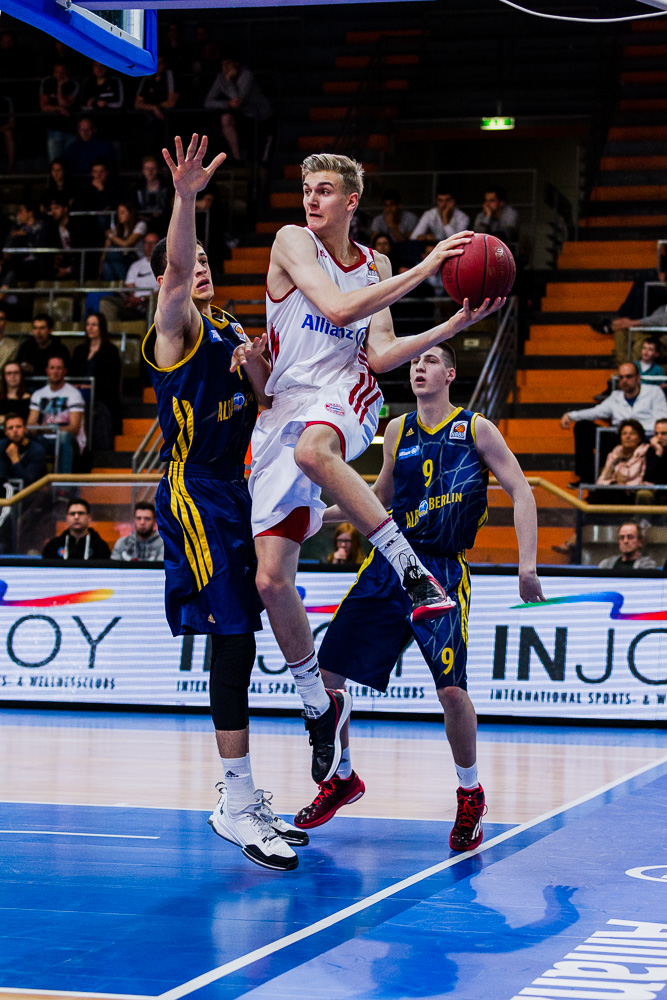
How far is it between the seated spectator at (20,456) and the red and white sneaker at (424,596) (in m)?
7.15

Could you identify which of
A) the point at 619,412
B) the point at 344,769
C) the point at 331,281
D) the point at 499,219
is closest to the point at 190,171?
the point at 331,281

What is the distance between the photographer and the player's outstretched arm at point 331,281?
4.50 meters

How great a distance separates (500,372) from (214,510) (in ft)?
30.4

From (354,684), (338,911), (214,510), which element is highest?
(214,510)

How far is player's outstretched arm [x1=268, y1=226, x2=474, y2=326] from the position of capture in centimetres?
450

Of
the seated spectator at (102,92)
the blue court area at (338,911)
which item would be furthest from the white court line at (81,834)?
the seated spectator at (102,92)

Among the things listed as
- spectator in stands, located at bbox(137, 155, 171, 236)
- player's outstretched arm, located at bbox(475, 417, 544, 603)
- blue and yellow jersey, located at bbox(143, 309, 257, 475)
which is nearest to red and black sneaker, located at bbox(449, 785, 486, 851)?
player's outstretched arm, located at bbox(475, 417, 544, 603)

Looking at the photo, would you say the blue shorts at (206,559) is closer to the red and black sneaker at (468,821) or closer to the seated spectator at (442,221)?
the red and black sneaker at (468,821)

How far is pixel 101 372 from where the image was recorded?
44.1 feet

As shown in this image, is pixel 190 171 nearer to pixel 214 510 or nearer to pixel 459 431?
pixel 214 510

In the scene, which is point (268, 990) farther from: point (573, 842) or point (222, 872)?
point (573, 842)

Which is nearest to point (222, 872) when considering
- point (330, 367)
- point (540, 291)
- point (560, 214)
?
point (330, 367)

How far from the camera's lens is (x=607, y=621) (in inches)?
368

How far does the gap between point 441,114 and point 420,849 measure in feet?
43.7
